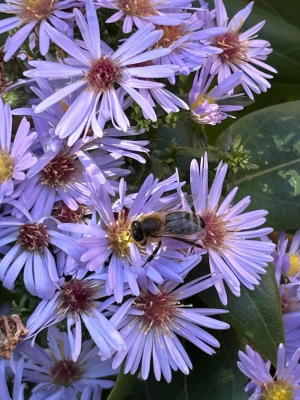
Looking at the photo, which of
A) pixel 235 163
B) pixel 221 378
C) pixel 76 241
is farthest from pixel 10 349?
pixel 235 163

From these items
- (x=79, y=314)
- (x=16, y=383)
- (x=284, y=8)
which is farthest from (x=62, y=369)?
(x=284, y=8)

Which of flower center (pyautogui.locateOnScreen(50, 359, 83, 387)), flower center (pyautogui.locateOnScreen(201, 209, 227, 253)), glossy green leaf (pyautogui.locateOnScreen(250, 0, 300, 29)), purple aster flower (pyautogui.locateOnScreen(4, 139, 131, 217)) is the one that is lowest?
flower center (pyautogui.locateOnScreen(50, 359, 83, 387))

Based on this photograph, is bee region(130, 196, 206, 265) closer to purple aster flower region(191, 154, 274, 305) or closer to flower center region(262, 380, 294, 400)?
purple aster flower region(191, 154, 274, 305)

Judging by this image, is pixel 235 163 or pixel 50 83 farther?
pixel 235 163

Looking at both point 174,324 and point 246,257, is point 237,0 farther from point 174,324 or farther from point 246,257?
point 174,324

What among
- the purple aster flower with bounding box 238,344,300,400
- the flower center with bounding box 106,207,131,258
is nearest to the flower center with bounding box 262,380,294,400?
the purple aster flower with bounding box 238,344,300,400

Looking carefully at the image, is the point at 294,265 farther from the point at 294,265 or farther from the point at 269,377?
the point at 269,377
